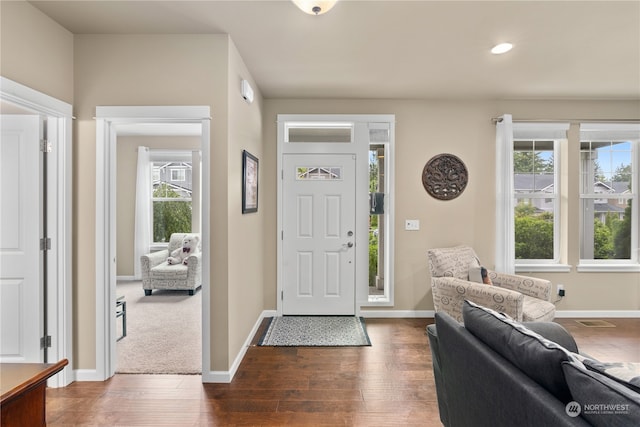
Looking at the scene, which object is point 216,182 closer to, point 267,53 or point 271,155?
point 267,53

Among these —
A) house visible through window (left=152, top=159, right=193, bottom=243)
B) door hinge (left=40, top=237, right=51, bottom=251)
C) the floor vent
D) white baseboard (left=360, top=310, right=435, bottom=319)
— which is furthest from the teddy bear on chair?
the floor vent

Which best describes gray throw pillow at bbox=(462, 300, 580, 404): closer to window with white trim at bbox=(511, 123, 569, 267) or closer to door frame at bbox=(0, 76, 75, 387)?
door frame at bbox=(0, 76, 75, 387)

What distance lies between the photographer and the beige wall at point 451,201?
3908mm

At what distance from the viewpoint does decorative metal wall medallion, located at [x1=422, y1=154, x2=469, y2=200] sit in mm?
3941

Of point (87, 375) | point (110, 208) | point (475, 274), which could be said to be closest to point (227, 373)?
point (87, 375)

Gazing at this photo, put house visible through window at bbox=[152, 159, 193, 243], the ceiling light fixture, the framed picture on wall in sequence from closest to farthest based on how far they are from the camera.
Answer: the ceiling light fixture, the framed picture on wall, house visible through window at bbox=[152, 159, 193, 243]

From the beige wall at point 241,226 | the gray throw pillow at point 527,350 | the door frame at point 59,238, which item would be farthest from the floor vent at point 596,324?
the door frame at point 59,238

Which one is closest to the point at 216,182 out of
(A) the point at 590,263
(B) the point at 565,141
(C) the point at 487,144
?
(C) the point at 487,144

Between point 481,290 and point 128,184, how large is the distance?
5.93 m

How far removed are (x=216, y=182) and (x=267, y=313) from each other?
2063 millimetres

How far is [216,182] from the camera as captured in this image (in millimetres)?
2467

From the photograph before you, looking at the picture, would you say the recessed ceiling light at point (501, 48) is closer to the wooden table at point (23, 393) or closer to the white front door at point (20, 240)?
the wooden table at point (23, 393)

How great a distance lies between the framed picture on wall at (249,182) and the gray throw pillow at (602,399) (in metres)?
2.50

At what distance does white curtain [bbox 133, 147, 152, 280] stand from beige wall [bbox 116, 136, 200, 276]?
0.31 feet
